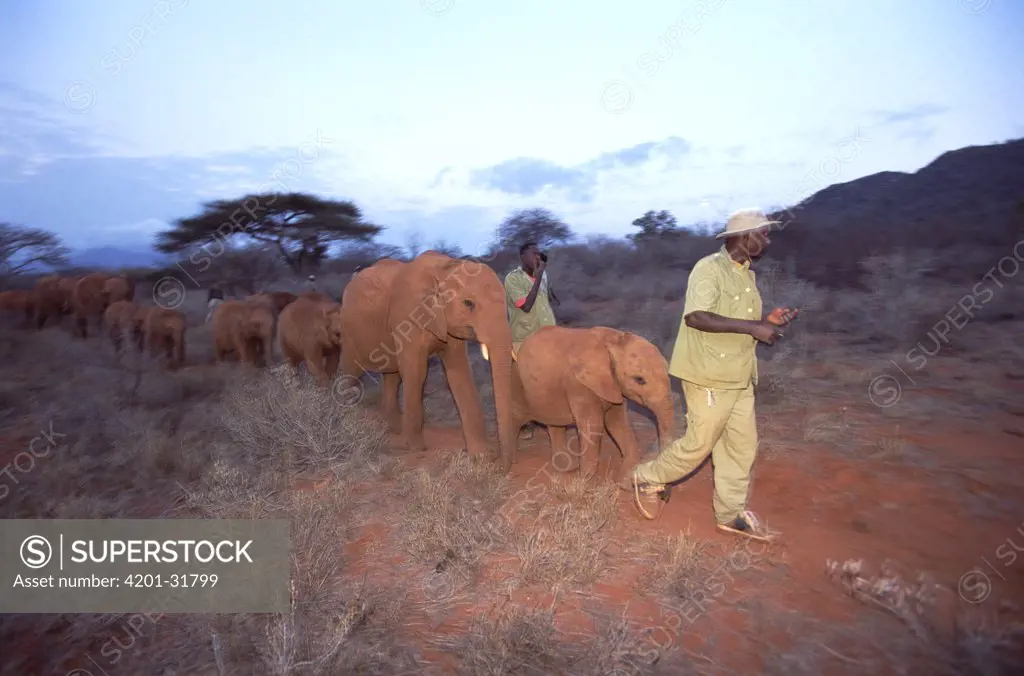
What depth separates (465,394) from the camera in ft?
21.2

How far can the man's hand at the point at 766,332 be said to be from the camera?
3.81 meters

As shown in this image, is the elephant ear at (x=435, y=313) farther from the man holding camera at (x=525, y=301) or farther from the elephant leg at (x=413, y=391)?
the man holding camera at (x=525, y=301)

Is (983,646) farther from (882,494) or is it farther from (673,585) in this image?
(882,494)

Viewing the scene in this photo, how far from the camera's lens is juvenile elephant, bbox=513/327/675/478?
5.22m

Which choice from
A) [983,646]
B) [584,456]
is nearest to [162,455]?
[584,456]

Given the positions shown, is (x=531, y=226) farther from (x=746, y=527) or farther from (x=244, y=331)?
(x=746, y=527)

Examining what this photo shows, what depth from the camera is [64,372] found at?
34.6ft

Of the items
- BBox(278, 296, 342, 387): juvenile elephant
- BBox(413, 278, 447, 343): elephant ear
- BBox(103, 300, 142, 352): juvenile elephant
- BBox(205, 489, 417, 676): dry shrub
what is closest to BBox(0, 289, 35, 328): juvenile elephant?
BBox(103, 300, 142, 352): juvenile elephant

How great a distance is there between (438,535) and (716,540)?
190cm

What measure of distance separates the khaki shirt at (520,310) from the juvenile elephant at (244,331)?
18.7 feet

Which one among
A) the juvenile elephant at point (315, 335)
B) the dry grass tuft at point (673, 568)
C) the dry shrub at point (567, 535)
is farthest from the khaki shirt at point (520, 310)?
the dry grass tuft at point (673, 568)

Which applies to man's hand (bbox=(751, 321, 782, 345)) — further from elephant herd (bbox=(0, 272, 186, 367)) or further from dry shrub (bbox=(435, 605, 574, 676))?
elephant herd (bbox=(0, 272, 186, 367))

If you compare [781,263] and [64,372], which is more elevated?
[781,263]

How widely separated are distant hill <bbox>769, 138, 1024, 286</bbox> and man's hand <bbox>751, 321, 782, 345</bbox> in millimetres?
15075
